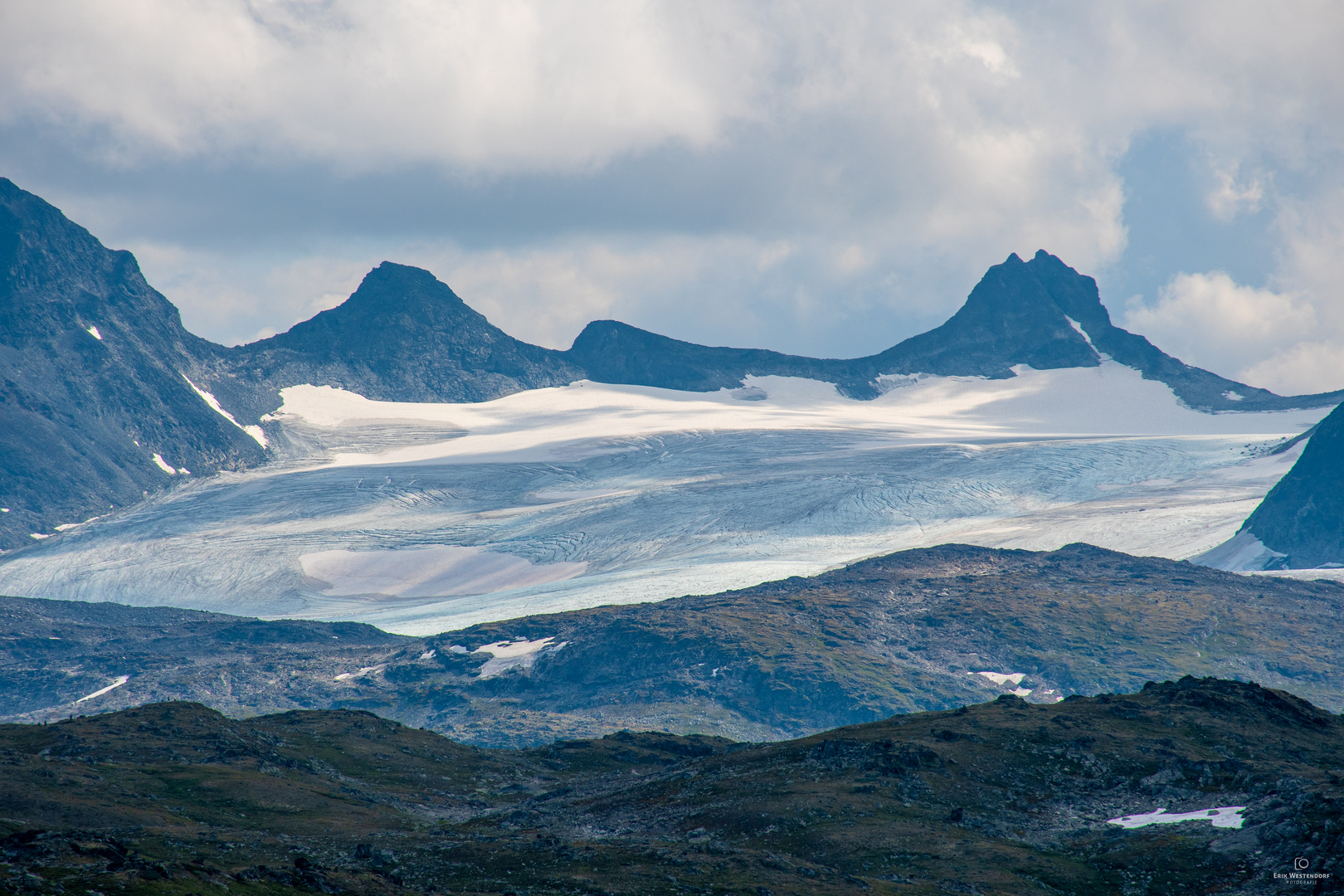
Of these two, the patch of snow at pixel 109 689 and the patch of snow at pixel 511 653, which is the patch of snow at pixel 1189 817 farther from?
the patch of snow at pixel 109 689

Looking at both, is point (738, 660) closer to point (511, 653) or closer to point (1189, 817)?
point (511, 653)

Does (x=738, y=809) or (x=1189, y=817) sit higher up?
(x=1189, y=817)

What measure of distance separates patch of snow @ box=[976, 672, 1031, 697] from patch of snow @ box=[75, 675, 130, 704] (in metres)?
123

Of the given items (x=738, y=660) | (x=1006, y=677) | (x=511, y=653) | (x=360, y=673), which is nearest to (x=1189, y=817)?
(x=738, y=660)

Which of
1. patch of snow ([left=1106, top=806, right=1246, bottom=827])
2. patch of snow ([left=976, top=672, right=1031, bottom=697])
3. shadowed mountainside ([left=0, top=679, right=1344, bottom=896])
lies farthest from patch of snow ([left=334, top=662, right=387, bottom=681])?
patch of snow ([left=1106, top=806, right=1246, bottom=827])

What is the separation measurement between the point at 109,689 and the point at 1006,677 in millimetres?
127735

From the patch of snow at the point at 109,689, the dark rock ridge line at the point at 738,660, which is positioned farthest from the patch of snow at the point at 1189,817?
the patch of snow at the point at 109,689

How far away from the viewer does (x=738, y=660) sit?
183 m

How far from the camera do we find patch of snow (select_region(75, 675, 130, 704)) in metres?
178

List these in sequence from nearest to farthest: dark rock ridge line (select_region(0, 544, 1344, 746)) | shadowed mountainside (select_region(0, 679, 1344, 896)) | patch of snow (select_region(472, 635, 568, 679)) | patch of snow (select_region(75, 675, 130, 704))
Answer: shadowed mountainside (select_region(0, 679, 1344, 896)), dark rock ridge line (select_region(0, 544, 1344, 746)), patch of snow (select_region(75, 675, 130, 704)), patch of snow (select_region(472, 635, 568, 679))

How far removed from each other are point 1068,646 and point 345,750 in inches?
4583

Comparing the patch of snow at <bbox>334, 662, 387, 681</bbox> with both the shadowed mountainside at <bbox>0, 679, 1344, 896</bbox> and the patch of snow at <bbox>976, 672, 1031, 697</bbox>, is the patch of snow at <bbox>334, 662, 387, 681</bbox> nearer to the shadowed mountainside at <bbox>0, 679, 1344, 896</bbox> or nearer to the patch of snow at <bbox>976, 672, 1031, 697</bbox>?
the shadowed mountainside at <bbox>0, 679, 1344, 896</bbox>

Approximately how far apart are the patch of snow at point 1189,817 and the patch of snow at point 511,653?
4965 inches

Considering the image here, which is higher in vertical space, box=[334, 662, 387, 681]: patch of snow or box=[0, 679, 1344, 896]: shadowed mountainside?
box=[0, 679, 1344, 896]: shadowed mountainside
